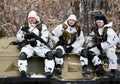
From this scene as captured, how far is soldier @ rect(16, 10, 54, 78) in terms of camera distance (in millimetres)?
9531

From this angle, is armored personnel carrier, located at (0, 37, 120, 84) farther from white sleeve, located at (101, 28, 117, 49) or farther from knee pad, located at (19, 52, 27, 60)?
white sleeve, located at (101, 28, 117, 49)

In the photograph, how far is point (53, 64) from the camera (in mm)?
9625

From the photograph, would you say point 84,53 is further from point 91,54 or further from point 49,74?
point 49,74

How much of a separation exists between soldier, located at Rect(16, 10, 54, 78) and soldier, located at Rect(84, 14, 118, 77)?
37.9 inches

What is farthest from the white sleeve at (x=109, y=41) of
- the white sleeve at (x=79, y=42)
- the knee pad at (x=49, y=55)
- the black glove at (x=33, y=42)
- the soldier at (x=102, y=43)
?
the black glove at (x=33, y=42)

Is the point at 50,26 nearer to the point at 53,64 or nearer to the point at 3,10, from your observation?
the point at 3,10

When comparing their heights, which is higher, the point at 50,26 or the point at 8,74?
the point at 50,26

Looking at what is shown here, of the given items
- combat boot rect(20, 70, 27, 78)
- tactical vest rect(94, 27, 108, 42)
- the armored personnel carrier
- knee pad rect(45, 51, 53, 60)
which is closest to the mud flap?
the armored personnel carrier

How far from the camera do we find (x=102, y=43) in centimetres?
993

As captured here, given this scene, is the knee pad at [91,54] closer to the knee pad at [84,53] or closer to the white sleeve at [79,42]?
the knee pad at [84,53]

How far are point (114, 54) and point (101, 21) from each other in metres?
0.76

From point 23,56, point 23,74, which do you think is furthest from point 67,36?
point 23,74

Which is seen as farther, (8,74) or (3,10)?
(3,10)

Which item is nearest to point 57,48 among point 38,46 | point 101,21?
point 38,46
